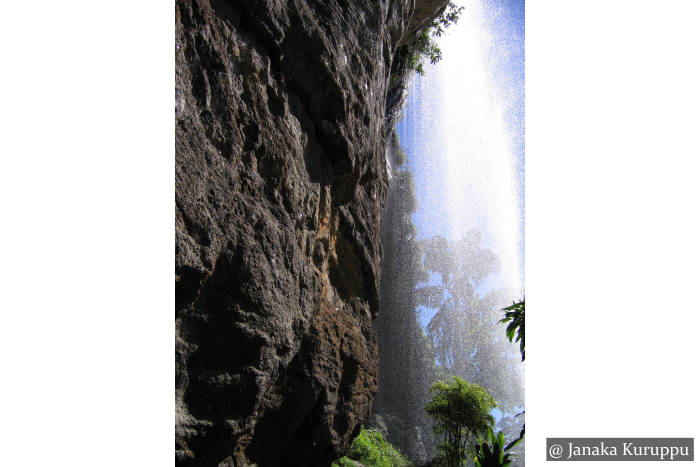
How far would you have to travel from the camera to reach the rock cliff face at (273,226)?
2.75m

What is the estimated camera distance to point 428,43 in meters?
10.3

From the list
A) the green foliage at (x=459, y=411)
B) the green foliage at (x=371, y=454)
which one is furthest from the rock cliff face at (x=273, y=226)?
the green foliage at (x=459, y=411)

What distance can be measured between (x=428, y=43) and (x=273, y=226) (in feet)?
27.9

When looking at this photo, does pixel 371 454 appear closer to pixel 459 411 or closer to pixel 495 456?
pixel 459 411

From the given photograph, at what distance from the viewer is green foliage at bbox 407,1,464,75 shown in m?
10.1

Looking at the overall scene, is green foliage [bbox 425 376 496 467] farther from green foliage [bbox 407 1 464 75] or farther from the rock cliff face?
green foliage [bbox 407 1 464 75]

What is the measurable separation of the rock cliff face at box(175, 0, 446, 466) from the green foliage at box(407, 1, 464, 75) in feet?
15.9
